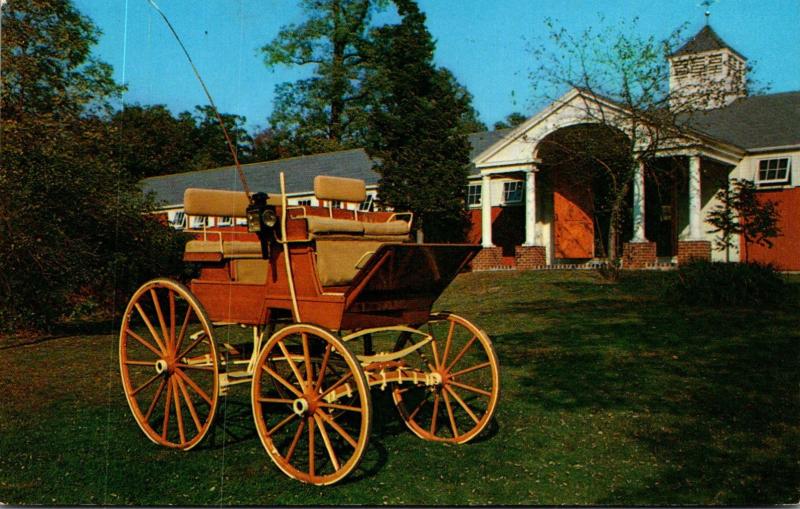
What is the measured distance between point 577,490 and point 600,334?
21.5ft

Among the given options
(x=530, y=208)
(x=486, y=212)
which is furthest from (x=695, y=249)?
(x=486, y=212)

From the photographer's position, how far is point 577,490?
4.77 m

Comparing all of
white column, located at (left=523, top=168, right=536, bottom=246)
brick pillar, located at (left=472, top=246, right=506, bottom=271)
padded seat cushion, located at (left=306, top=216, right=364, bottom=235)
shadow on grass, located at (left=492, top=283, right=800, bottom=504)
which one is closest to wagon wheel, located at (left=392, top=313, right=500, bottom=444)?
shadow on grass, located at (left=492, top=283, right=800, bottom=504)

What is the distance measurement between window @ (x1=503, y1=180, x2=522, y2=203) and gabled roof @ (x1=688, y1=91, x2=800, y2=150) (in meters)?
5.72

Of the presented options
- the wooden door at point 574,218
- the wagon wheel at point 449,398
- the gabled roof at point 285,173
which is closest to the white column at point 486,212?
the gabled roof at point 285,173

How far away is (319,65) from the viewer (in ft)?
48.5

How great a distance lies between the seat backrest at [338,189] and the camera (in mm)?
5445

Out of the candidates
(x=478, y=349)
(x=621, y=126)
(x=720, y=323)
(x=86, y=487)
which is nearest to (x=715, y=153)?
(x=621, y=126)

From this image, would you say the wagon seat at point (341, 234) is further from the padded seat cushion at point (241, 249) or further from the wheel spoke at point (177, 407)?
the wheel spoke at point (177, 407)

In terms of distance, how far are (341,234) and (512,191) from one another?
20.8 m

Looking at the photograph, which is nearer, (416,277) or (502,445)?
(416,277)

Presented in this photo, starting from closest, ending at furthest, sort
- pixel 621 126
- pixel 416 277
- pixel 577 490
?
pixel 577 490 → pixel 416 277 → pixel 621 126

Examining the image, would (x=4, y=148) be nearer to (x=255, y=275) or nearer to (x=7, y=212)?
(x=7, y=212)

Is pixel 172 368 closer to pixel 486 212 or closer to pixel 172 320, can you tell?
pixel 172 320
